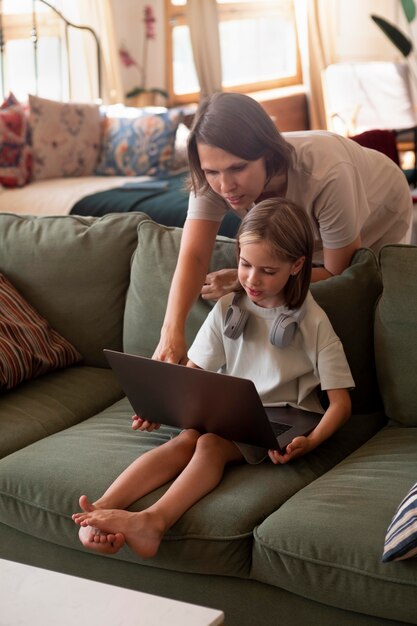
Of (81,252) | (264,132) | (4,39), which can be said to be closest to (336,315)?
(264,132)

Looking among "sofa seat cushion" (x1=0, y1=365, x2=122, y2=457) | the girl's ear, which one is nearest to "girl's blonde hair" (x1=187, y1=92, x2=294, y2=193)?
the girl's ear

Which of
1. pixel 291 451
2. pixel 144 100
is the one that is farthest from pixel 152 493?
pixel 144 100

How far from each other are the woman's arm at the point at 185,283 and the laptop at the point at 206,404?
0.62 ft

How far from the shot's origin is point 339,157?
2.19 m

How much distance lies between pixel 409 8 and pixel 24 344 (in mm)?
5495

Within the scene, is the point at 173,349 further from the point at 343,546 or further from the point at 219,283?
the point at 343,546

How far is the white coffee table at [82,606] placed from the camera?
4.49ft

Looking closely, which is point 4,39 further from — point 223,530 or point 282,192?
point 223,530

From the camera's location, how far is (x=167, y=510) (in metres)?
1.81

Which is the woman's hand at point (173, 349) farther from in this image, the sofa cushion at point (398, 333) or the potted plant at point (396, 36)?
the potted plant at point (396, 36)

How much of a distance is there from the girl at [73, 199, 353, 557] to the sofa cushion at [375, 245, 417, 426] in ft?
0.51

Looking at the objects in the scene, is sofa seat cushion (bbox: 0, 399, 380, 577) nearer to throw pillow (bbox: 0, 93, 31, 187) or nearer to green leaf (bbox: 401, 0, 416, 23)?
throw pillow (bbox: 0, 93, 31, 187)

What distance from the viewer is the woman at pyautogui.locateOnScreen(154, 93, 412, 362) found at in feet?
6.68

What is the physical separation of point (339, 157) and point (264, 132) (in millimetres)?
244
